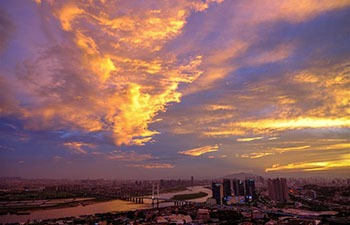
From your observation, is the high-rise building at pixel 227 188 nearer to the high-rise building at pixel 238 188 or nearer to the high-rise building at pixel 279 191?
the high-rise building at pixel 238 188

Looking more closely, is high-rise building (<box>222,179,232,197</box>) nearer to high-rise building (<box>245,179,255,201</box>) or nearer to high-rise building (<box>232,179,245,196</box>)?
high-rise building (<box>232,179,245,196</box>)

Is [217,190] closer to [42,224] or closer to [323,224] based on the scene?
[323,224]

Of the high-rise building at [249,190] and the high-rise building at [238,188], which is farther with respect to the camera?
the high-rise building at [238,188]

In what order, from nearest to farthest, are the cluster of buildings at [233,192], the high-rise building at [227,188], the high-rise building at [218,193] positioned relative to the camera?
1. the cluster of buildings at [233,192]
2. the high-rise building at [218,193]
3. the high-rise building at [227,188]

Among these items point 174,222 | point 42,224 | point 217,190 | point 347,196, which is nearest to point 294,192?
point 347,196

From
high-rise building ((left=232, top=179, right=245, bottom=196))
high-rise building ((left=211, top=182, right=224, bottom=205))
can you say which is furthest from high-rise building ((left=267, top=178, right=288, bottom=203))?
high-rise building ((left=211, top=182, right=224, bottom=205))

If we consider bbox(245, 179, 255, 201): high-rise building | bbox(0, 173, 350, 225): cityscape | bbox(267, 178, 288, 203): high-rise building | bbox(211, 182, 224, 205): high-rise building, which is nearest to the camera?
bbox(0, 173, 350, 225): cityscape

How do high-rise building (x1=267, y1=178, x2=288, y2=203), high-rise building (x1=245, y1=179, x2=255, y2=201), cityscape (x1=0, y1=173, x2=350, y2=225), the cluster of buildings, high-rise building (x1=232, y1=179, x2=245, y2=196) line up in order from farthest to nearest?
1. high-rise building (x1=232, y1=179, x2=245, y2=196)
2. high-rise building (x1=245, y1=179, x2=255, y2=201)
3. the cluster of buildings
4. high-rise building (x1=267, y1=178, x2=288, y2=203)
5. cityscape (x1=0, y1=173, x2=350, y2=225)

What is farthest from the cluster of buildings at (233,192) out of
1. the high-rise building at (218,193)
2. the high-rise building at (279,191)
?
the high-rise building at (279,191)

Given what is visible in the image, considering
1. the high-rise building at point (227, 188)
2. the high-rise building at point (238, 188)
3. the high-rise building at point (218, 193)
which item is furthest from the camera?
the high-rise building at point (238, 188)
